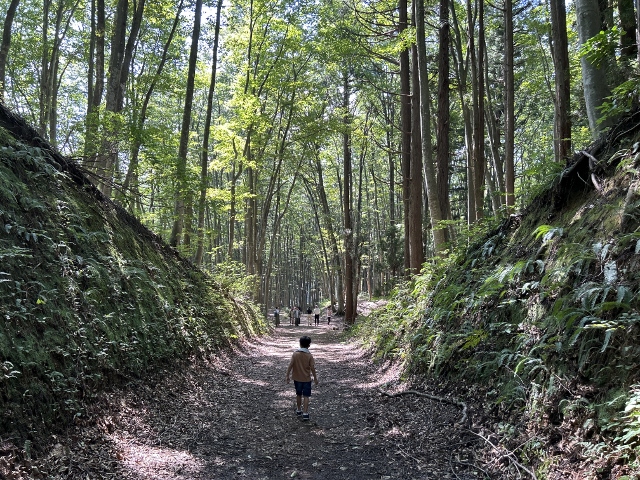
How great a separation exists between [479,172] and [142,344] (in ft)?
33.6

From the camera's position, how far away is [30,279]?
16.4ft

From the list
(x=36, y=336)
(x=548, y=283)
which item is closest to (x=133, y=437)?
(x=36, y=336)

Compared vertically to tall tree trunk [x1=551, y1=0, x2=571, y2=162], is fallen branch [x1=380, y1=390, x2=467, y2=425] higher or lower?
lower

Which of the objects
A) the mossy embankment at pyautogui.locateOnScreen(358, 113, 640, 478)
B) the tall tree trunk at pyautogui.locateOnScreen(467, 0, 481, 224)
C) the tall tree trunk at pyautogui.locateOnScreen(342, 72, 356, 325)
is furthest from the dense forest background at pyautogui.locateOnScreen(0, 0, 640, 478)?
the tall tree trunk at pyautogui.locateOnScreen(342, 72, 356, 325)

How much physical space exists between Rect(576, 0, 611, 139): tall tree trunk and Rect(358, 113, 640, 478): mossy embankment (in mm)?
881

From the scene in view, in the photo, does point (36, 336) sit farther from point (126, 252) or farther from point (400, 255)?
point (400, 255)

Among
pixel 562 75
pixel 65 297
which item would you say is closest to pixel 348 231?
pixel 562 75

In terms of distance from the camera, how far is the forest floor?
4262 mm

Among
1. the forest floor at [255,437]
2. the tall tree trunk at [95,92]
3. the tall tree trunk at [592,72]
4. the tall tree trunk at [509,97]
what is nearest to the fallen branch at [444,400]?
the forest floor at [255,437]

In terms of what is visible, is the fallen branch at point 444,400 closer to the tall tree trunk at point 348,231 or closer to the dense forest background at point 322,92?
the dense forest background at point 322,92

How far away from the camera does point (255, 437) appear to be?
585 centimetres

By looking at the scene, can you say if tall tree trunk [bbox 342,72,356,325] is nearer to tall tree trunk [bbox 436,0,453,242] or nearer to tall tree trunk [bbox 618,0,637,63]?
tall tree trunk [bbox 436,0,453,242]

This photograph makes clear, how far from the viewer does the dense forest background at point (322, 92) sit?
9719 mm

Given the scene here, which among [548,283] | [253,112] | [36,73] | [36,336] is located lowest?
[36,336]
